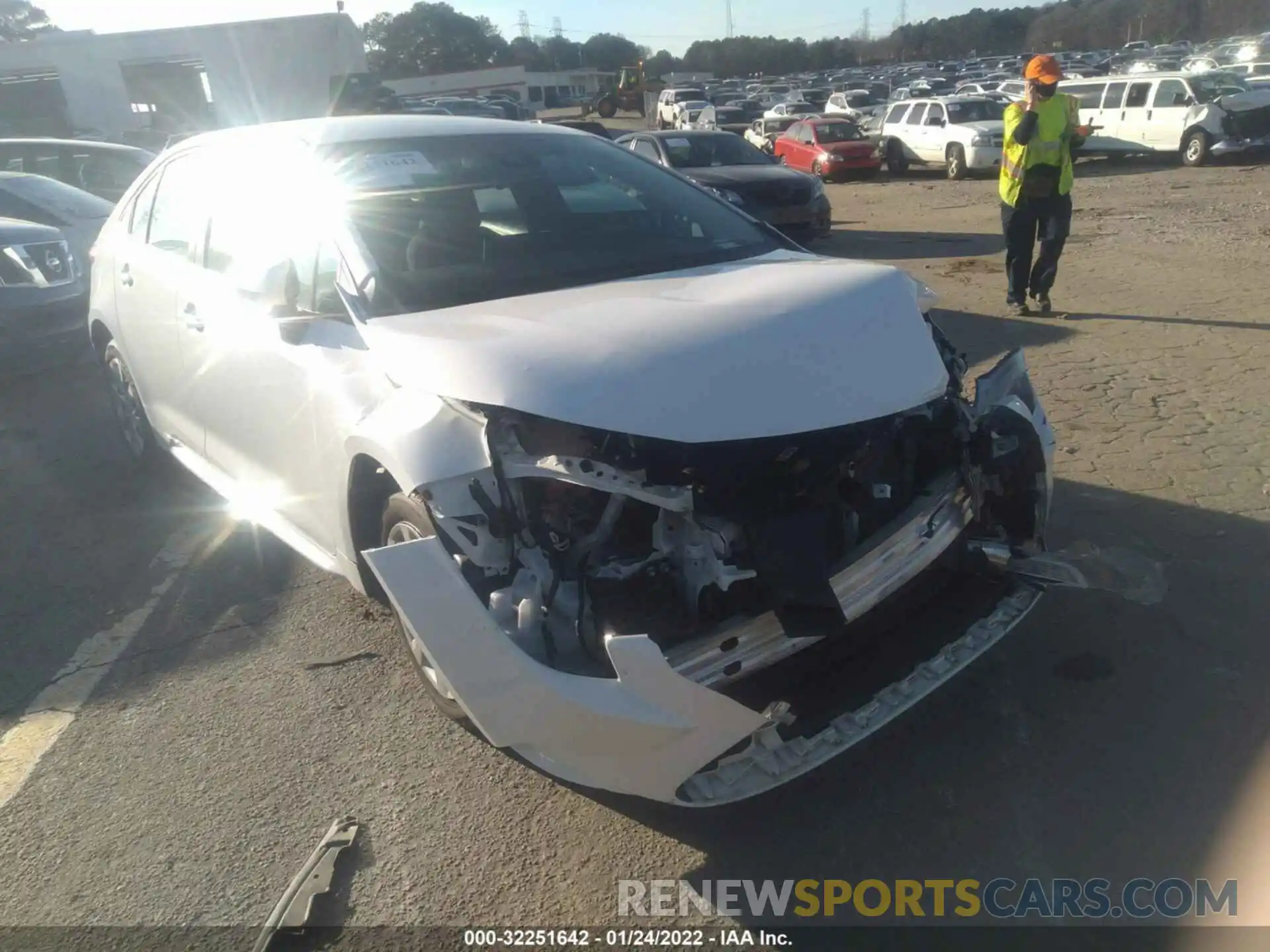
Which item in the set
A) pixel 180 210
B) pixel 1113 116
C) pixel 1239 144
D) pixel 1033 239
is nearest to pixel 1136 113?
pixel 1113 116

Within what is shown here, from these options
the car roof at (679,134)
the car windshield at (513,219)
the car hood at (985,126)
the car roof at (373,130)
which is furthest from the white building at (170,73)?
the car windshield at (513,219)

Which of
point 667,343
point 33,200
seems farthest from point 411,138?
point 33,200

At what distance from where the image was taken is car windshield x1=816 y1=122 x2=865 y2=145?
21953mm

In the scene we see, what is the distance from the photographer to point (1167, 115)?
19.5 meters

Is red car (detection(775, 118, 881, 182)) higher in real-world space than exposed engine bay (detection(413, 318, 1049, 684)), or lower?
lower

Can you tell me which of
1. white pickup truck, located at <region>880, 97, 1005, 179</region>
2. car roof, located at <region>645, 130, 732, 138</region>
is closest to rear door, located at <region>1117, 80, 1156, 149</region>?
white pickup truck, located at <region>880, 97, 1005, 179</region>

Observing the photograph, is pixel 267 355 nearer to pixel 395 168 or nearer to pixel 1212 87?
pixel 395 168

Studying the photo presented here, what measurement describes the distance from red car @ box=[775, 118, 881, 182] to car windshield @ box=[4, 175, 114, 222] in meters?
15.2

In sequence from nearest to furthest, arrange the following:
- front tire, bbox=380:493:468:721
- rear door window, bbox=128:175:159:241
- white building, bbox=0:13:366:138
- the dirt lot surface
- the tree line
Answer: the dirt lot surface, front tire, bbox=380:493:468:721, rear door window, bbox=128:175:159:241, white building, bbox=0:13:366:138, the tree line

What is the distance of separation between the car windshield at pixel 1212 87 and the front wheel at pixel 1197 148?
0.64m

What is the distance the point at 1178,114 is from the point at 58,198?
767 inches

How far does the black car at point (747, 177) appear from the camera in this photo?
1209 centimetres

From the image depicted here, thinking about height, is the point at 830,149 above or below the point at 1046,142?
below

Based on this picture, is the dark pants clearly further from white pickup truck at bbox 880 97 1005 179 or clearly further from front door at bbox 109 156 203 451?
white pickup truck at bbox 880 97 1005 179
